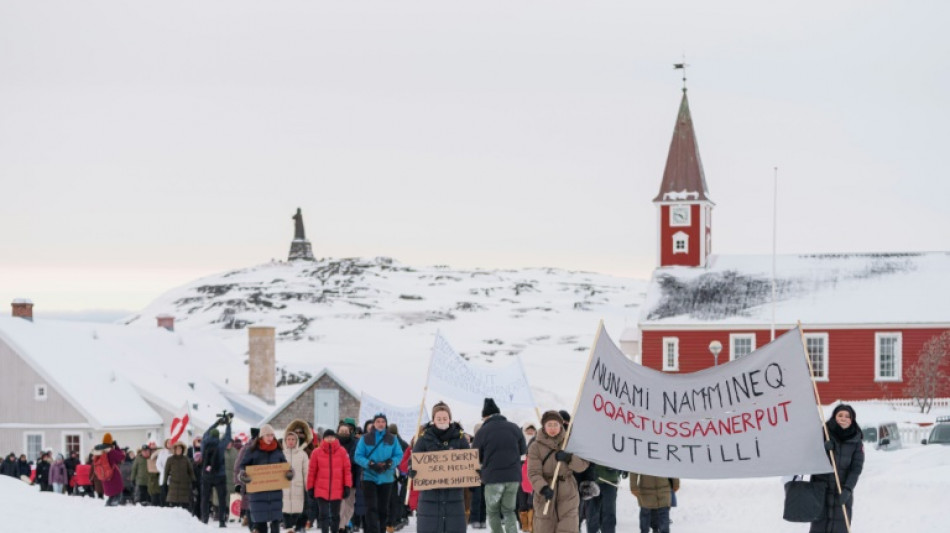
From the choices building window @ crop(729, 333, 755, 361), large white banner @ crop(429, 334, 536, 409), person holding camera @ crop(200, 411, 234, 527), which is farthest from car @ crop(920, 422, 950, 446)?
building window @ crop(729, 333, 755, 361)

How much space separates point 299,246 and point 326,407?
142609 millimetres

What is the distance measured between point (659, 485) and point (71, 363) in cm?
3584

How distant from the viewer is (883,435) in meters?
29.9

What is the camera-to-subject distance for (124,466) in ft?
93.9

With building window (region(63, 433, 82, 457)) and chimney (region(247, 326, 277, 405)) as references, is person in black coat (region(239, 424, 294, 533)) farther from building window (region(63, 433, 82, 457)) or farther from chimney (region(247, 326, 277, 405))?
chimney (region(247, 326, 277, 405))

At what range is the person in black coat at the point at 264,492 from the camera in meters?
16.3

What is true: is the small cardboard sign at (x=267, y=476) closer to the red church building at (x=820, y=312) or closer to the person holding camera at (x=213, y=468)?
the person holding camera at (x=213, y=468)

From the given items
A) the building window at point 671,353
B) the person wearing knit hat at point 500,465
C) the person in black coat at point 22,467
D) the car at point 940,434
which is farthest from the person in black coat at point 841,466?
the building window at point 671,353

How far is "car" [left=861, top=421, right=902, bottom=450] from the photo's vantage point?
29.3m

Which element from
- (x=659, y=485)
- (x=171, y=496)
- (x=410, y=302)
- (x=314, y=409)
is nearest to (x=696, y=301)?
(x=314, y=409)

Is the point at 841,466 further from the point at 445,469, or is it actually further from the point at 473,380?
the point at 473,380

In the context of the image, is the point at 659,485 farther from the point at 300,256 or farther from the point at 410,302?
the point at 300,256

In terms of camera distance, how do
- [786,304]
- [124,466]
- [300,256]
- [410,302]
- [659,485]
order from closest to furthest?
1. [659,485]
2. [124,466]
3. [786,304]
4. [410,302]
5. [300,256]

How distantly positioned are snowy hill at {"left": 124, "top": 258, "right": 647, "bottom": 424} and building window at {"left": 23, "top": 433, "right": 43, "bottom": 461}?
28211 mm
